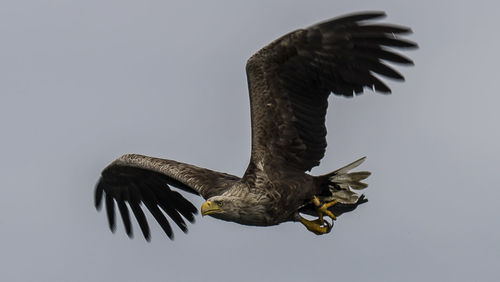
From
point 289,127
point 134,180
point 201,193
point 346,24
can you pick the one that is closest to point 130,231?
point 134,180

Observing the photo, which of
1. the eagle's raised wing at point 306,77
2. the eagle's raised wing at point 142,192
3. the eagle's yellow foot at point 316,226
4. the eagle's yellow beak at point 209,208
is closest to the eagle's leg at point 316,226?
the eagle's yellow foot at point 316,226

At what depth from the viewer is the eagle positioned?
15.7 m

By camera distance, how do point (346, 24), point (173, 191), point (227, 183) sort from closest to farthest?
point (346, 24), point (227, 183), point (173, 191)

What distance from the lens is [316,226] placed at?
658 inches

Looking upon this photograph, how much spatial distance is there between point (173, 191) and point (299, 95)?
372 cm

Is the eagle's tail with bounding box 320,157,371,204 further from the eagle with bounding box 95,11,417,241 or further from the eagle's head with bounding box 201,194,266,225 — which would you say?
the eagle's head with bounding box 201,194,266,225

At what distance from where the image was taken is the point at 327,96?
16.2 meters

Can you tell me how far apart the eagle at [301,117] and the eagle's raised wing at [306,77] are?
1 cm

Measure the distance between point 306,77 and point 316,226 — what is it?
2.00 m

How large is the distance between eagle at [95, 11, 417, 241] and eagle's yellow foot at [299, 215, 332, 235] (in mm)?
13

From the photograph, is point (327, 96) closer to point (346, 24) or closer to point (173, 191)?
point (346, 24)

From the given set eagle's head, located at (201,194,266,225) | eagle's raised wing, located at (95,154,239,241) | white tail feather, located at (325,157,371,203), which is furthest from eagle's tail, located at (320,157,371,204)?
eagle's raised wing, located at (95,154,239,241)

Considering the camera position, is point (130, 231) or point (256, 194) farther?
point (130, 231)

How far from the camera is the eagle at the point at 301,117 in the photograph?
15.7 metres
